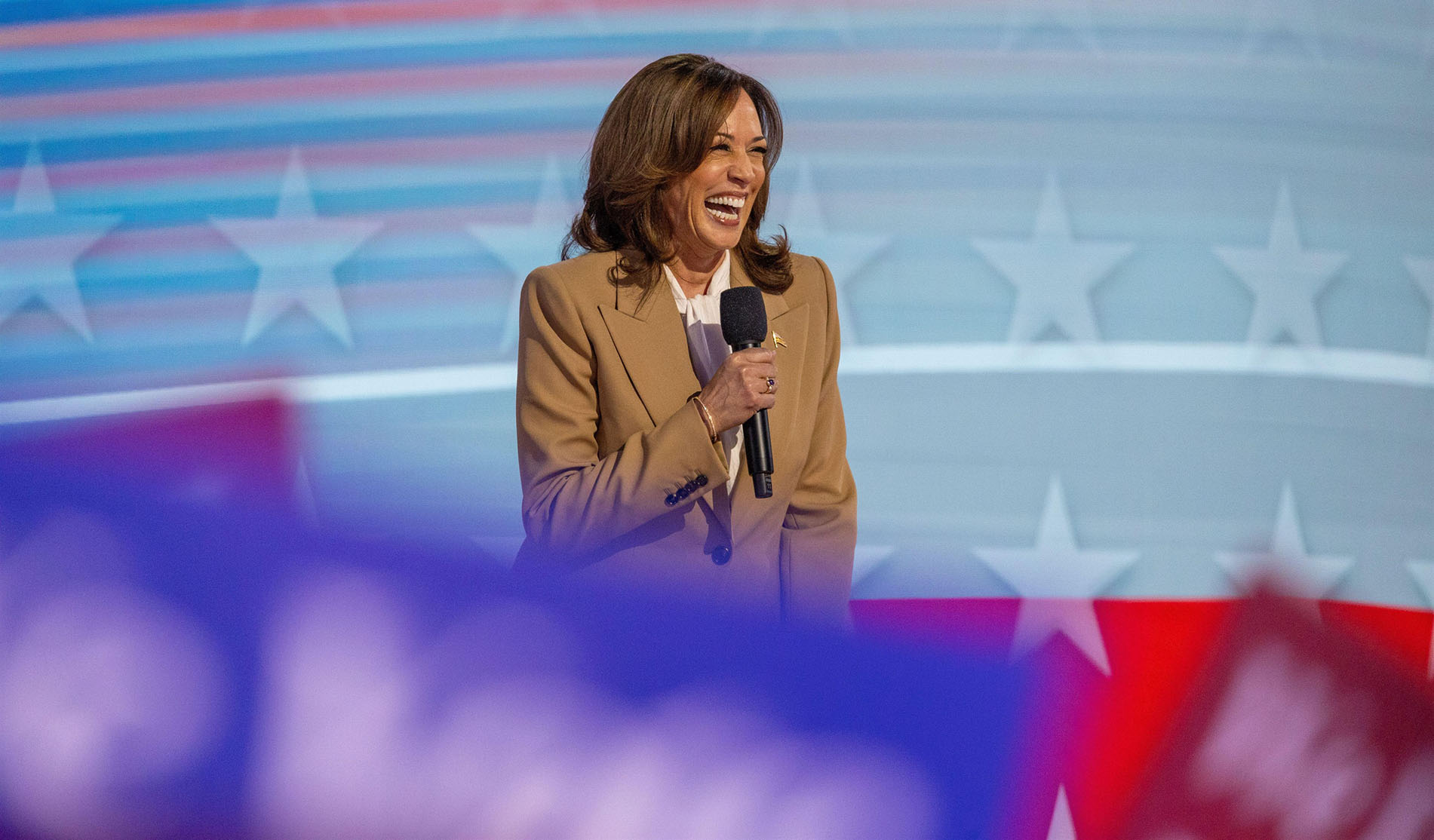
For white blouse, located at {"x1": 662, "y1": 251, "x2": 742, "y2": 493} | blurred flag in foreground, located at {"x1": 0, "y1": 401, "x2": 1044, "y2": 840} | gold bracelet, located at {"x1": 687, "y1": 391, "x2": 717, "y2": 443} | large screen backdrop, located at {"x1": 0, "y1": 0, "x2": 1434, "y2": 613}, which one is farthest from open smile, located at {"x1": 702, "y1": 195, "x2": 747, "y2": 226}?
large screen backdrop, located at {"x1": 0, "y1": 0, "x2": 1434, "y2": 613}

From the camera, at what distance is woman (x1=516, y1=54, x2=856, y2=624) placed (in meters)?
1.69

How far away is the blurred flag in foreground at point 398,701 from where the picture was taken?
119 cm

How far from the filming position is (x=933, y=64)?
314 cm

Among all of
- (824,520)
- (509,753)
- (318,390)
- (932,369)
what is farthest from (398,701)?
(932,369)

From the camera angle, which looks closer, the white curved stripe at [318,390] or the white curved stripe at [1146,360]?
the white curved stripe at [318,390]

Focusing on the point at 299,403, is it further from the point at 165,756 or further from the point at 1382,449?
the point at 1382,449

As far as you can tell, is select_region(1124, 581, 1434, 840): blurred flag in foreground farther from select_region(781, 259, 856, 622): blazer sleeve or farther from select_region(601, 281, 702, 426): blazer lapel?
select_region(601, 281, 702, 426): blazer lapel

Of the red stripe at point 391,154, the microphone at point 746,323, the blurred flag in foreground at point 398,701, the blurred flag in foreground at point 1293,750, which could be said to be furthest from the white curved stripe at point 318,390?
the blurred flag in foreground at point 1293,750

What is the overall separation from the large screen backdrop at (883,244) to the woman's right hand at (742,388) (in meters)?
1.44

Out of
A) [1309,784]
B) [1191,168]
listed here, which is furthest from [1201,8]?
[1309,784]

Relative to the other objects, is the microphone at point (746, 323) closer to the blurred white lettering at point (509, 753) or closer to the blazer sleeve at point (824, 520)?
the blazer sleeve at point (824, 520)

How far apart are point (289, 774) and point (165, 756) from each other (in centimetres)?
12

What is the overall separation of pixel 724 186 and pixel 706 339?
0.76ft

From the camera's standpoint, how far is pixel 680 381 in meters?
1.84
